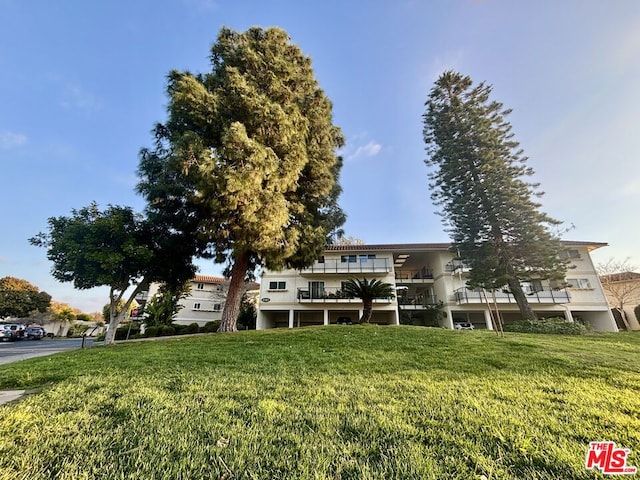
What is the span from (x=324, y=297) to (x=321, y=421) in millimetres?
20745

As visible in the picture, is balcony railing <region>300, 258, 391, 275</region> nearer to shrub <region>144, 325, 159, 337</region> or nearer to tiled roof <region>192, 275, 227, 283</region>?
shrub <region>144, 325, 159, 337</region>

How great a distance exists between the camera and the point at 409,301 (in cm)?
2702

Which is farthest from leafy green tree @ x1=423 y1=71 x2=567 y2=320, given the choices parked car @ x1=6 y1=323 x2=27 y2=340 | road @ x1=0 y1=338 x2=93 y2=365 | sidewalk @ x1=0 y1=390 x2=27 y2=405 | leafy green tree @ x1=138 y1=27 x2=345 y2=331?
parked car @ x1=6 y1=323 x2=27 y2=340

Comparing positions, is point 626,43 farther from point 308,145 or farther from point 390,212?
point 390,212

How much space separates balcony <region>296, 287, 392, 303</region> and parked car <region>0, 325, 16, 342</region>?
24428 millimetres

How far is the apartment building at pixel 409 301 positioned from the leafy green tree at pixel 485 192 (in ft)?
18.3

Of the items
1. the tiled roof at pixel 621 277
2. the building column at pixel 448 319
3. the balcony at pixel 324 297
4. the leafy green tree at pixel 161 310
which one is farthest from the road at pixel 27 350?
the tiled roof at pixel 621 277

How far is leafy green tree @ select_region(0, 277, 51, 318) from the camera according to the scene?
103ft

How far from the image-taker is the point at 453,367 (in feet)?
16.1

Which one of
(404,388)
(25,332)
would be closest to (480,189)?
(404,388)

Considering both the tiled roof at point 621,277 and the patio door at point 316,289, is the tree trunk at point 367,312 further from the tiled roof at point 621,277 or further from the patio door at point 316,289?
the tiled roof at point 621,277

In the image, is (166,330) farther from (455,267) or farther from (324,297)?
(455,267)

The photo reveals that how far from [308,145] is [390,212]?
9.25 meters

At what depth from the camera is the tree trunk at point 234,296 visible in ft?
40.5
